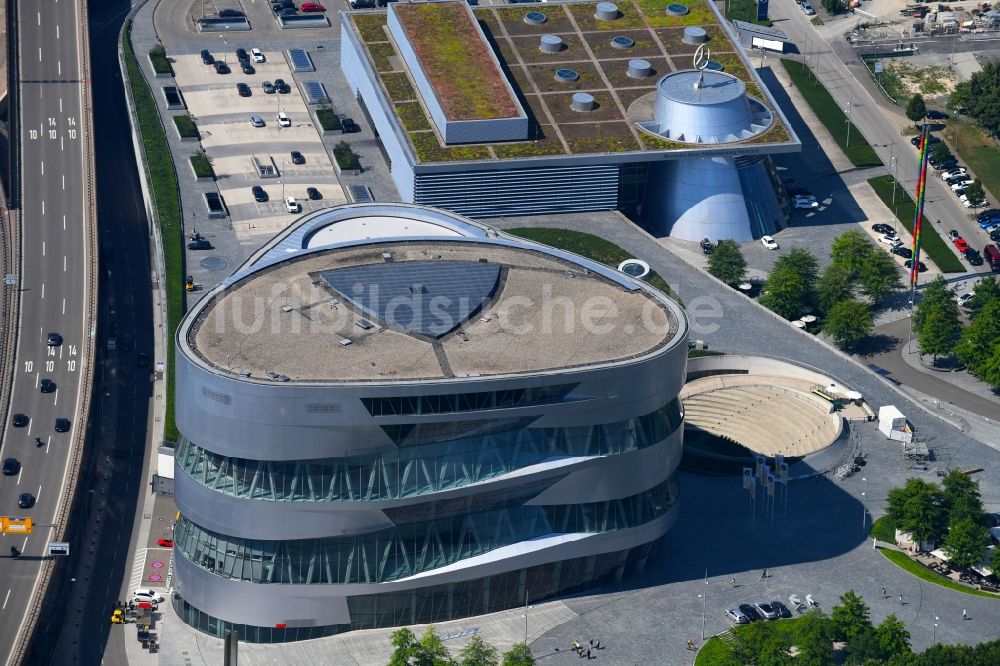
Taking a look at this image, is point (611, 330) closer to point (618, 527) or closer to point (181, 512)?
point (618, 527)

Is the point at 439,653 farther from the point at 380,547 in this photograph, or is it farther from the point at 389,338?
the point at 389,338

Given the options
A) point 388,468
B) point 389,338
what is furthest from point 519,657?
point 389,338

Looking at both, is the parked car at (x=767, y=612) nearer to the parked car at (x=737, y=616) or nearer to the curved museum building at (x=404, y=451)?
the parked car at (x=737, y=616)

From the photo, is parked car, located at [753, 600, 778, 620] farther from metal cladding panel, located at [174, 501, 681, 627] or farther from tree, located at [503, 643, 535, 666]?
tree, located at [503, 643, 535, 666]

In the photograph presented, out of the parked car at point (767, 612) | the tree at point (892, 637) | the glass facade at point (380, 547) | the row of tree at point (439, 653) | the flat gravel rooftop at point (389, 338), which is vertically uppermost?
the flat gravel rooftop at point (389, 338)

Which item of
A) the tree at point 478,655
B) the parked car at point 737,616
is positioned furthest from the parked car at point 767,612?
the tree at point 478,655

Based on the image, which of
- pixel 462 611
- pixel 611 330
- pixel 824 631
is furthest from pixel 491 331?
pixel 824 631

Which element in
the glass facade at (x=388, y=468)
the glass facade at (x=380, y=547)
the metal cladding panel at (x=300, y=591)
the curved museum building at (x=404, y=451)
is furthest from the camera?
the metal cladding panel at (x=300, y=591)
